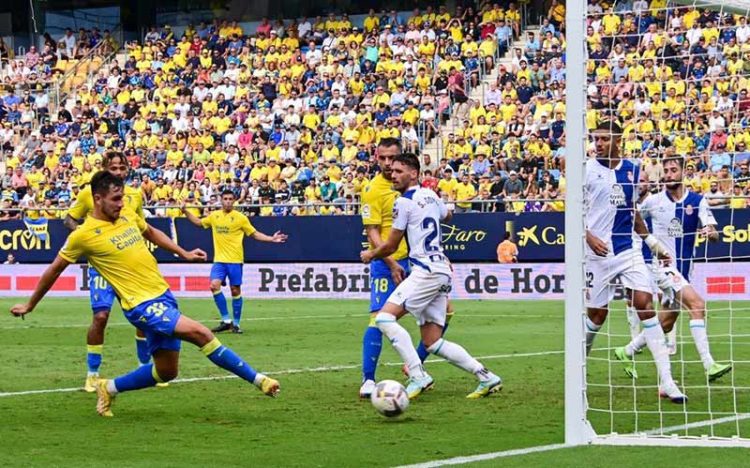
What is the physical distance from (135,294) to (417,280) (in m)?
2.47

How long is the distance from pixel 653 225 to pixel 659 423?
4.38m

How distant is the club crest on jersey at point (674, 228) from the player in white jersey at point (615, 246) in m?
2.36

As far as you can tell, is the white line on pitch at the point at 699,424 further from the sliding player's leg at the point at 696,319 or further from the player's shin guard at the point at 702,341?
the sliding player's leg at the point at 696,319

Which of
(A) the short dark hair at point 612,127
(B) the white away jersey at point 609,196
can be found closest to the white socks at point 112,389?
(B) the white away jersey at point 609,196

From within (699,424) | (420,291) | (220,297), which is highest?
(420,291)

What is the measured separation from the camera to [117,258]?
10.8m

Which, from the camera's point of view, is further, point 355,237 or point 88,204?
point 355,237

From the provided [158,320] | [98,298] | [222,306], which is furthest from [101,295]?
[222,306]

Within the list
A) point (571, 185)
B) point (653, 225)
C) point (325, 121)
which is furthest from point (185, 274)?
point (571, 185)

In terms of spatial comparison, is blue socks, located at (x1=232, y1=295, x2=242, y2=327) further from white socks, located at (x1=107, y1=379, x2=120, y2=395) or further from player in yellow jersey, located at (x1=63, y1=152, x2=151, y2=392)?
white socks, located at (x1=107, y1=379, x2=120, y2=395)

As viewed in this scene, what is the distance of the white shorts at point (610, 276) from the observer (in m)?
11.6

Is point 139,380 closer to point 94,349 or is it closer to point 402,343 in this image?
point 94,349

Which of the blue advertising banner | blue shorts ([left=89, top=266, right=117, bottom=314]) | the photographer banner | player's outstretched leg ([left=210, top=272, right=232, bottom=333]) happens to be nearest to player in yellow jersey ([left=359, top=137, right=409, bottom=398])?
blue shorts ([left=89, top=266, right=117, bottom=314])

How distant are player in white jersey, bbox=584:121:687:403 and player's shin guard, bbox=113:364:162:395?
12.5ft
